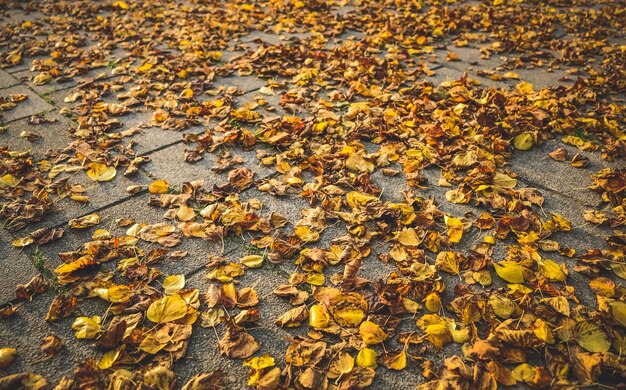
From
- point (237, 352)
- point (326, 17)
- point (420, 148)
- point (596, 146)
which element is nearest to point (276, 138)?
point (420, 148)

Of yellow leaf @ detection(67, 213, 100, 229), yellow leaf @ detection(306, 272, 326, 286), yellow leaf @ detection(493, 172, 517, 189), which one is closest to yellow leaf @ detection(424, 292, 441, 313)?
yellow leaf @ detection(306, 272, 326, 286)

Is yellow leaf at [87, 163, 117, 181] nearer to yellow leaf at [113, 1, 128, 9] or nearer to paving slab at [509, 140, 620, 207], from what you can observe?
paving slab at [509, 140, 620, 207]

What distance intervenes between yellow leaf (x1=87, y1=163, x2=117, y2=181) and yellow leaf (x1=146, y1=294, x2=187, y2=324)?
1.21 meters

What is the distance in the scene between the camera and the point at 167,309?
5.73ft

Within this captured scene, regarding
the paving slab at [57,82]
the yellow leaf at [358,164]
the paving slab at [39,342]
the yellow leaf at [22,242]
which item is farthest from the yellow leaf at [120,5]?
the paving slab at [39,342]

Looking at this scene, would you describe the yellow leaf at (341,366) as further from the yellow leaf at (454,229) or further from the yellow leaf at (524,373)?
→ the yellow leaf at (454,229)

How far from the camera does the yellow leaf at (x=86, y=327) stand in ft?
5.39

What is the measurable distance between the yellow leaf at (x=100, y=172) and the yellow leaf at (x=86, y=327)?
3.82 ft

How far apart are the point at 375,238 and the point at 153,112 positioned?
7.73 ft

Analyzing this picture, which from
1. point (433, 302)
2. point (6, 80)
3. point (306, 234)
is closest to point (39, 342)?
point (306, 234)

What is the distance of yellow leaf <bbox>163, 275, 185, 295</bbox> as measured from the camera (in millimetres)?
1858

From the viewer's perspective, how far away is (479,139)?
2.84 metres

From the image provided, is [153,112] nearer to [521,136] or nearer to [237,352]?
[237,352]

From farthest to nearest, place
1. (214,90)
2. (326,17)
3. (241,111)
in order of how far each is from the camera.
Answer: (326,17) < (214,90) < (241,111)
